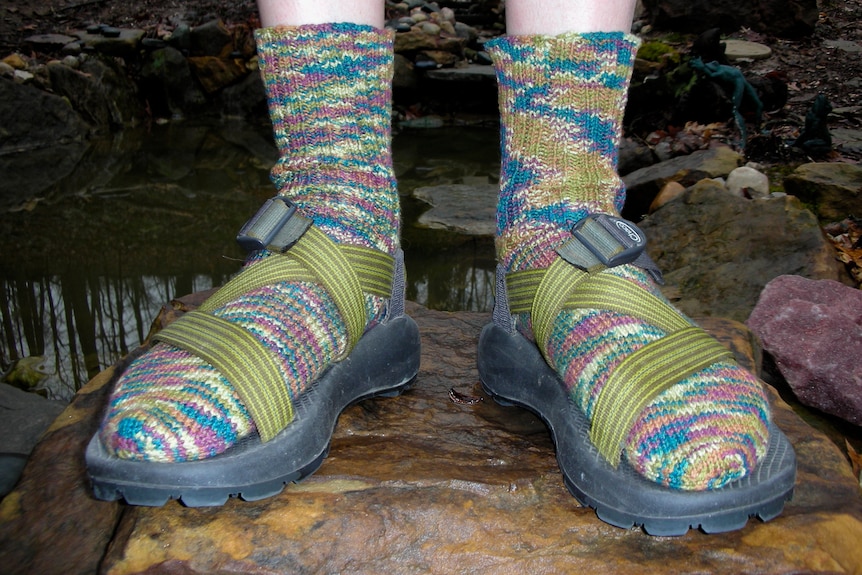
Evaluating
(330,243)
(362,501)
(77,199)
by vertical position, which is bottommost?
(77,199)

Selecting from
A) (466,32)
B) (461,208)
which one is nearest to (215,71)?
(466,32)

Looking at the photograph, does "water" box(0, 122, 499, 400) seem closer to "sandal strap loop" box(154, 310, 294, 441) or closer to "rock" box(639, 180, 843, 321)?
"rock" box(639, 180, 843, 321)

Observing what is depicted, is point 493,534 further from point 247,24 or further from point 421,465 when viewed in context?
point 247,24

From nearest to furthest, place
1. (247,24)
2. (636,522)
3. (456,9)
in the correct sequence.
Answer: (636,522), (247,24), (456,9)

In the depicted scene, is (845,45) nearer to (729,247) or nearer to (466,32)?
(466,32)

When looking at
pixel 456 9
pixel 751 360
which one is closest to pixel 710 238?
pixel 751 360

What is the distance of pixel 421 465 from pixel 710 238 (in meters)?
1.72

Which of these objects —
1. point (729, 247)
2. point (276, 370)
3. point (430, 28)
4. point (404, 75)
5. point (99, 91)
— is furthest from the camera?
point (430, 28)

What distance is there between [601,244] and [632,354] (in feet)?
0.60

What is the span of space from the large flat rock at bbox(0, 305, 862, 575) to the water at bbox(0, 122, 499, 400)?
1.19 metres

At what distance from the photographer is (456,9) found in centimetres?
870

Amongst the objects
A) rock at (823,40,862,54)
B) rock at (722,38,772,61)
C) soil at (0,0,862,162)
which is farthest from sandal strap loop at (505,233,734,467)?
rock at (823,40,862,54)

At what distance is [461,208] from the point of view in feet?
11.0

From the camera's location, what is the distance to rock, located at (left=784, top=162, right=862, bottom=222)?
2.72 meters
